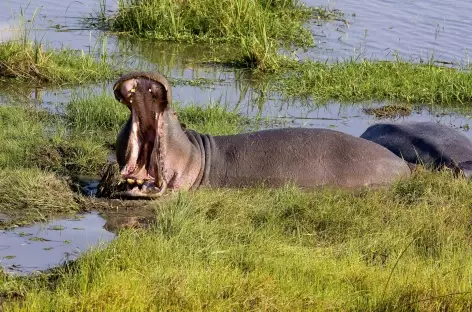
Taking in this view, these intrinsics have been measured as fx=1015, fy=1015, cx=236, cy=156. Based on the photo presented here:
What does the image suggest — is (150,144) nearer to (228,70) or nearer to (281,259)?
(281,259)

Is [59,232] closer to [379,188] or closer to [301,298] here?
[301,298]

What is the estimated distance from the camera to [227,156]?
7.22 metres

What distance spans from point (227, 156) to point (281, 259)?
232 cm

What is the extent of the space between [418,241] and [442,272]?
83 cm

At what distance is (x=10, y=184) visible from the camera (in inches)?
243

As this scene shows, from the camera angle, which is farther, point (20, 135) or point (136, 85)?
point (20, 135)

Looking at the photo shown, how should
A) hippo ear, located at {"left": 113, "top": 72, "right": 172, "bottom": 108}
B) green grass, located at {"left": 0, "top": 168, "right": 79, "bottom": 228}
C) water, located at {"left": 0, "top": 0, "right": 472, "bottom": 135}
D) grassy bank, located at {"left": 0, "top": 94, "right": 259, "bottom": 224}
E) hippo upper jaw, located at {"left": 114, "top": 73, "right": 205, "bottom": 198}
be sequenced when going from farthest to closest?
1. water, located at {"left": 0, "top": 0, "right": 472, "bottom": 135}
2. hippo upper jaw, located at {"left": 114, "top": 73, "right": 205, "bottom": 198}
3. hippo ear, located at {"left": 113, "top": 72, "right": 172, "bottom": 108}
4. grassy bank, located at {"left": 0, "top": 94, "right": 259, "bottom": 224}
5. green grass, located at {"left": 0, "top": 168, "right": 79, "bottom": 228}

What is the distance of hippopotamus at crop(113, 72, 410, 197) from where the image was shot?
671 cm

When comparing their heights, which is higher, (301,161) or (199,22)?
(199,22)

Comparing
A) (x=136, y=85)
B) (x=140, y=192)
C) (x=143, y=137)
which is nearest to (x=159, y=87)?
(x=136, y=85)

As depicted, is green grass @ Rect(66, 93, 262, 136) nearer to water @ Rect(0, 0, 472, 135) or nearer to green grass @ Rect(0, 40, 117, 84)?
water @ Rect(0, 0, 472, 135)

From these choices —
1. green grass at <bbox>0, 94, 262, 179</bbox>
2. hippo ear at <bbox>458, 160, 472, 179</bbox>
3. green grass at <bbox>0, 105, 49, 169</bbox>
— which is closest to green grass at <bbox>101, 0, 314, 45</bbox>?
green grass at <bbox>0, 94, 262, 179</bbox>

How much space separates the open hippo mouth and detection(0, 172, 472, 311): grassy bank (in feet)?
0.85

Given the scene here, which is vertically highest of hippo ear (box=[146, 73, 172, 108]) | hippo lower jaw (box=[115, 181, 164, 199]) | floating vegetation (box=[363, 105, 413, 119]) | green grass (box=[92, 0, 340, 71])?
hippo ear (box=[146, 73, 172, 108])
